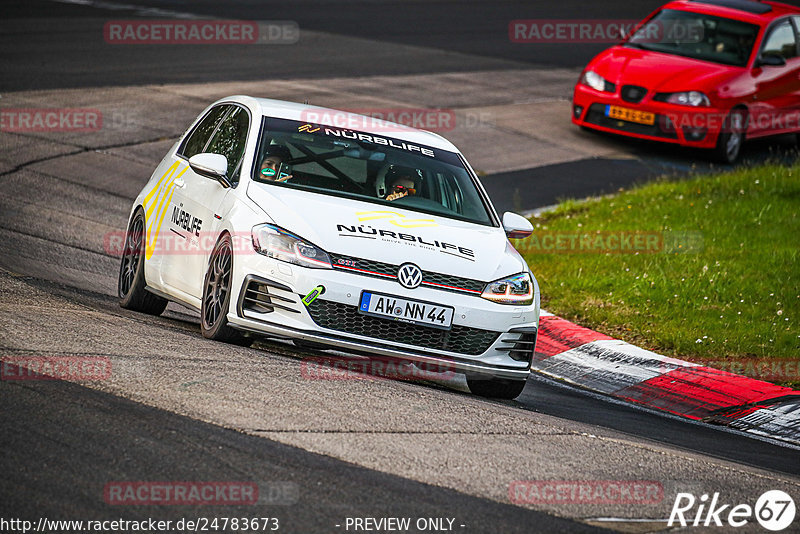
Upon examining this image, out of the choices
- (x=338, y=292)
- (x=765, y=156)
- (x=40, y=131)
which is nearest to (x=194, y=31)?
(x=40, y=131)

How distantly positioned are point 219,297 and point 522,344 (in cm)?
196

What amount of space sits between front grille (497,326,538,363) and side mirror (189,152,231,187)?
2.15 m

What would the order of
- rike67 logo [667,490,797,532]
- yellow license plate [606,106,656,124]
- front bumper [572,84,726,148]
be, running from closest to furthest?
rike67 logo [667,490,797,532], front bumper [572,84,726,148], yellow license plate [606,106,656,124]

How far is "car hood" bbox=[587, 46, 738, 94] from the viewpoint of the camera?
1723cm

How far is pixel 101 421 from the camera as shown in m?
5.47

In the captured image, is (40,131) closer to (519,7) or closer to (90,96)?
(90,96)

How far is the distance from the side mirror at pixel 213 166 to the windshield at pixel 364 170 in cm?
21

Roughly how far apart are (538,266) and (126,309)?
459 centimetres

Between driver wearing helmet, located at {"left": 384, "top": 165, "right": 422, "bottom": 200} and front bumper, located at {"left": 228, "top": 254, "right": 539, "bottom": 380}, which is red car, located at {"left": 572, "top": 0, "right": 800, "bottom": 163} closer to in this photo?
driver wearing helmet, located at {"left": 384, "top": 165, "right": 422, "bottom": 200}

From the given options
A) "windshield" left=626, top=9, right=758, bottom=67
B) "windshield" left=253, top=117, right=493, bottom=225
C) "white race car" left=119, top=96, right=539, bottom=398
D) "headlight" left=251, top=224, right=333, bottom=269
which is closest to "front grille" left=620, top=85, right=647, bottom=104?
"windshield" left=626, top=9, right=758, bottom=67

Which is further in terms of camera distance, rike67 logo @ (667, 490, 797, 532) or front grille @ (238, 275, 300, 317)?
front grille @ (238, 275, 300, 317)

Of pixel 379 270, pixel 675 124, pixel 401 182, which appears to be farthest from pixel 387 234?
pixel 675 124

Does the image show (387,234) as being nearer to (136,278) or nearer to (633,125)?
(136,278)

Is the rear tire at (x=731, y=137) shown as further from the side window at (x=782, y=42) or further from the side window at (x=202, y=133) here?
the side window at (x=202, y=133)
